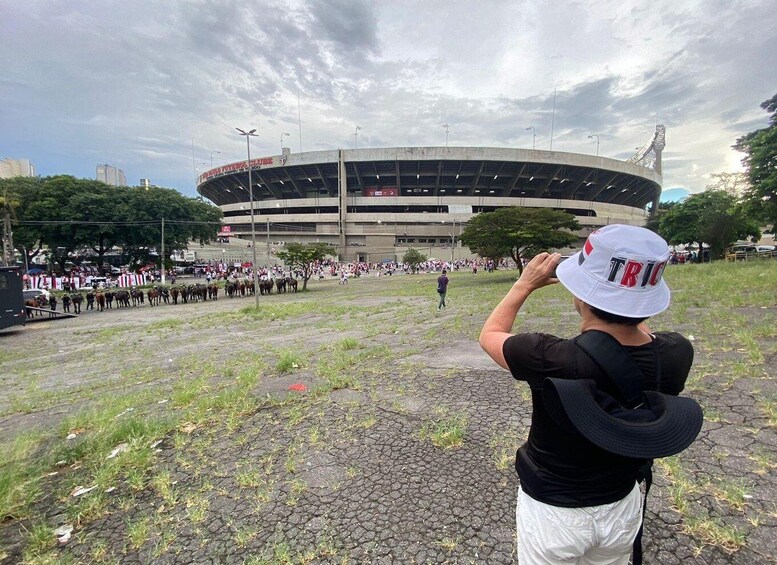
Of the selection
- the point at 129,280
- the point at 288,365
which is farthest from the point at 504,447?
the point at 129,280

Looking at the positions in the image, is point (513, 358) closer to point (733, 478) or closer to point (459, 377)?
point (733, 478)

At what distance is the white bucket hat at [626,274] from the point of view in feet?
3.98

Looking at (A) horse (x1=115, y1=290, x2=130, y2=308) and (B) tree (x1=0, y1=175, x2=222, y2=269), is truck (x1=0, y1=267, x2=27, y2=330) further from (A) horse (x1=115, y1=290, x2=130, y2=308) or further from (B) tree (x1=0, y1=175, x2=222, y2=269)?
(B) tree (x1=0, y1=175, x2=222, y2=269)

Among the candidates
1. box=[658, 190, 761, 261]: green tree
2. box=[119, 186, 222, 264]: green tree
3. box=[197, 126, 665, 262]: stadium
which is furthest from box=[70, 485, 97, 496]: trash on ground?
box=[197, 126, 665, 262]: stadium

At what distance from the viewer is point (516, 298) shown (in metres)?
1.57

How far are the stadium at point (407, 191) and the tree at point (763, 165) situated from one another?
40775 millimetres

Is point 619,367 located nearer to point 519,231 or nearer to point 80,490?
point 80,490

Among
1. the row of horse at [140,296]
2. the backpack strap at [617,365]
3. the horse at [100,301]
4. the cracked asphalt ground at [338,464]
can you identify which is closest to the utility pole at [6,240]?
the row of horse at [140,296]

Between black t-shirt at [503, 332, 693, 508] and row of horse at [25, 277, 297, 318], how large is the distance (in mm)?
27255

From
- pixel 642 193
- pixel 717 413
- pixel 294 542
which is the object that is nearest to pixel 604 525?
pixel 294 542

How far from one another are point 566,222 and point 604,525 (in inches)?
1231

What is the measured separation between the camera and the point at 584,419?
1059 mm

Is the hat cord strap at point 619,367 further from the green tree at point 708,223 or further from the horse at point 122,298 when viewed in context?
the green tree at point 708,223

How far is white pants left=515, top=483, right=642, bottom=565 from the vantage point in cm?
126
